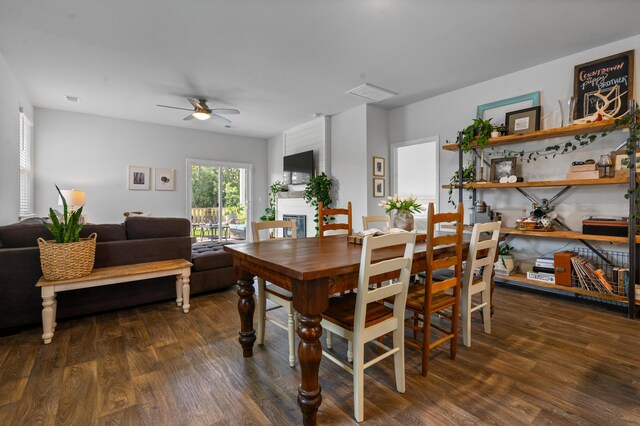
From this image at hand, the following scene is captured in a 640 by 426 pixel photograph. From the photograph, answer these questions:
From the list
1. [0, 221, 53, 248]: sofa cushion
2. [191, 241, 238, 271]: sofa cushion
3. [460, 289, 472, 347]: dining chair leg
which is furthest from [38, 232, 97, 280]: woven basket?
[460, 289, 472, 347]: dining chair leg

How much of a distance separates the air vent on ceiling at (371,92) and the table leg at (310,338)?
3.47 m

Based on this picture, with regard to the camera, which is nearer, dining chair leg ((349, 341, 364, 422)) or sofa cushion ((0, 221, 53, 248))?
dining chair leg ((349, 341, 364, 422))

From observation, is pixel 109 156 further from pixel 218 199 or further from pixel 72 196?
pixel 218 199

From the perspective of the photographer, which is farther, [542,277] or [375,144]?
[375,144]

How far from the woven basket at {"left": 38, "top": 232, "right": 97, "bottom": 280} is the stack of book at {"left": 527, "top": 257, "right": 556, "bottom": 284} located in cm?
447

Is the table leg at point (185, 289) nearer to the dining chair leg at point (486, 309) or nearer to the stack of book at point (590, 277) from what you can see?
the dining chair leg at point (486, 309)

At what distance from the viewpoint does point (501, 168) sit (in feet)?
12.7

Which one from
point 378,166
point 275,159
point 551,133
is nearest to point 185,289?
point 378,166

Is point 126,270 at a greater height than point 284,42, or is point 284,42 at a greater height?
point 284,42

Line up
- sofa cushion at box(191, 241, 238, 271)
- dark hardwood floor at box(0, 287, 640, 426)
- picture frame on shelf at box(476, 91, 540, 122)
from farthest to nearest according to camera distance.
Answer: picture frame on shelf at box(476, 91, 540, 122), sofa cushion at box(191, 241, 238, 271), dark hardwood floor at box(0, 287, 640, 426)

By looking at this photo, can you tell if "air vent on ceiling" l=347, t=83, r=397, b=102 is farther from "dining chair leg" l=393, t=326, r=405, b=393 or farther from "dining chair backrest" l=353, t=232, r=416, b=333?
"dining chair leg" l=393, t=326, r=405, b=393

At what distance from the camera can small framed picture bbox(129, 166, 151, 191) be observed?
5992 millimetres

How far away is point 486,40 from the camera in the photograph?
3045 millimetres

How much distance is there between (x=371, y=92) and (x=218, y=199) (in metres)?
4.34
